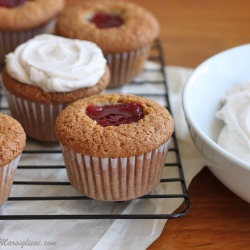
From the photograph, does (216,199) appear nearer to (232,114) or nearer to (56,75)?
(232,114)

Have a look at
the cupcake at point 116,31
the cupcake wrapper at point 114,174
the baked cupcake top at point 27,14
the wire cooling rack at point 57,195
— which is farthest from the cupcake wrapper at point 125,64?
the cupcake wrapper at point 114,174

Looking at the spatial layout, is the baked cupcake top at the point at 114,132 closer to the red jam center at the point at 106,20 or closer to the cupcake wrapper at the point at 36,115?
the cupcake wrapper at the point at 36,115

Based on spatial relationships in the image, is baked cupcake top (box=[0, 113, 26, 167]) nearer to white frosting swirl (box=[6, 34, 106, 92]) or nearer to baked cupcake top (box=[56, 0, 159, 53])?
white frosting swirl (box=[6, 34, 106, 92])

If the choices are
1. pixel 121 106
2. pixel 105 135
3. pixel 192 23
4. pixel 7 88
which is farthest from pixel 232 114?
pixel 192 23

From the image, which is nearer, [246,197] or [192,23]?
[246,197]

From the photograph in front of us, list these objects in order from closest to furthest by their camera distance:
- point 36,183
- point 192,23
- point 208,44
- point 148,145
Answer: point 148,145 → point 36,183 → point 208,44 → point 192,23

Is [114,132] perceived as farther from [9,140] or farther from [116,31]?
[116,31]
